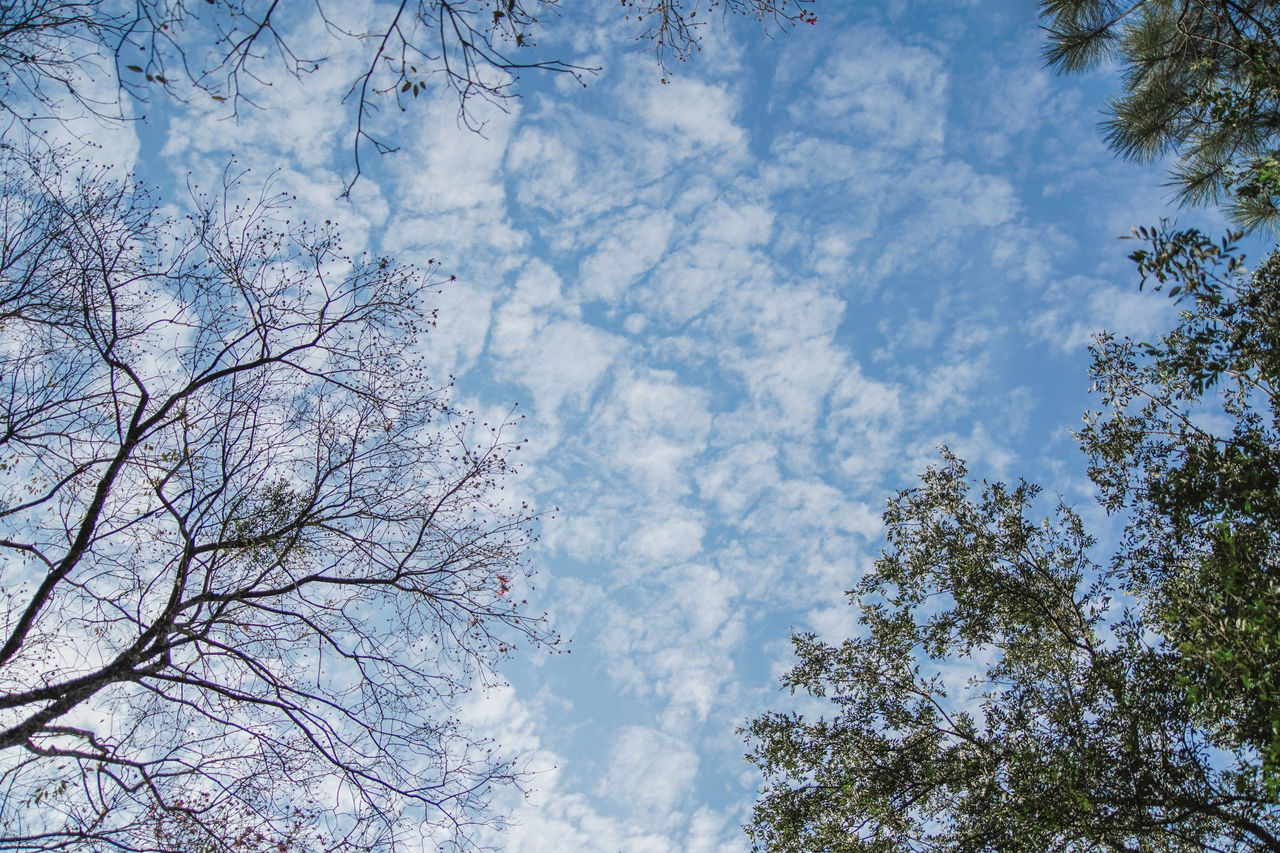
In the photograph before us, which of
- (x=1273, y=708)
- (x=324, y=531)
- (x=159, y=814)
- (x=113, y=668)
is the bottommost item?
(x=1273, y=708)

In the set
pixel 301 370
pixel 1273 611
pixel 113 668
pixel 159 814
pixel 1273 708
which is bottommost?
pixel 1273 708

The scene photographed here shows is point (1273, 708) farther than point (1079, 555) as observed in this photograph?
No

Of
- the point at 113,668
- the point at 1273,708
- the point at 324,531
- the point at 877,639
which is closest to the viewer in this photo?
the point at 1273,708

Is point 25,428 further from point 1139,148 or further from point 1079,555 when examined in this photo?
point 1139,148

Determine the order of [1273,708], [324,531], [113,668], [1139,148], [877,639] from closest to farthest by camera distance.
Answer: [1273,708], [113,668], [324,531], [1139,148], [877,639]

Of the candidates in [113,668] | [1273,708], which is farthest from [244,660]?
[1273,708]

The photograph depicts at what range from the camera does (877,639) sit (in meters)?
11.9

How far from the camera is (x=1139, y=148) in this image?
411 inches

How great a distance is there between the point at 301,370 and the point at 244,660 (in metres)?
3.92

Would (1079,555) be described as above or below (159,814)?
above

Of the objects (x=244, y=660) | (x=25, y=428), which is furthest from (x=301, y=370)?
(x=244, y=660)

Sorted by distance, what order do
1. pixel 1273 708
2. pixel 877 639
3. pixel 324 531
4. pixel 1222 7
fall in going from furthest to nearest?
pixel 877 639, pixel 324 531, pixel 1222 7, pixel 1273 708

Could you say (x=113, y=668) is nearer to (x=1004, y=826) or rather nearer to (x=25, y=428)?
(x=25, y=428)

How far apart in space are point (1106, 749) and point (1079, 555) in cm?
299
